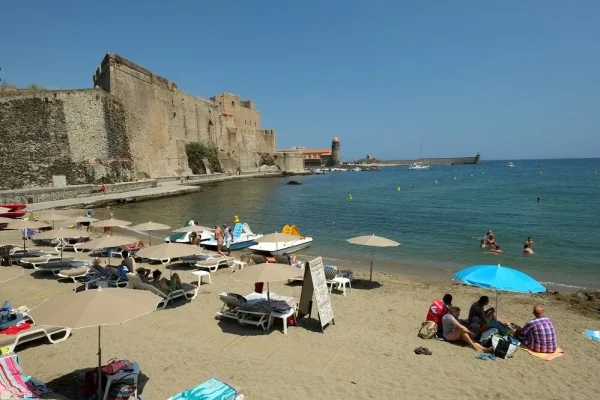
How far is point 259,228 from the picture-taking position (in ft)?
76.7

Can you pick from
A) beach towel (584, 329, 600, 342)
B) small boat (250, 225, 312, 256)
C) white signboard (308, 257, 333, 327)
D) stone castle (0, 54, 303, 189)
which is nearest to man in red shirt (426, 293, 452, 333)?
white signboard (308, 257, 333, 327)

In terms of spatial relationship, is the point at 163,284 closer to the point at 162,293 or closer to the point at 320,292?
the point at 162,293

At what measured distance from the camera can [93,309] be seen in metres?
4.27

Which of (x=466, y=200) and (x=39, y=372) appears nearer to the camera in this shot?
(x=39, y=372)

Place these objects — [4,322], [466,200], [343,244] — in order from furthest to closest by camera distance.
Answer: [466,200] < [343,244] < [4,322]

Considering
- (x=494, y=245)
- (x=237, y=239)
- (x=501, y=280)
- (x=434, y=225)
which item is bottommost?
(x=434, y=225)

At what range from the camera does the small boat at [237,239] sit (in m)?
15.8

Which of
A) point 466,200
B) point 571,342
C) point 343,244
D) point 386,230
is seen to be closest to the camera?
point 571,342

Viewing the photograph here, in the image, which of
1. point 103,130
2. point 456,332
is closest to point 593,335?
point 456,332

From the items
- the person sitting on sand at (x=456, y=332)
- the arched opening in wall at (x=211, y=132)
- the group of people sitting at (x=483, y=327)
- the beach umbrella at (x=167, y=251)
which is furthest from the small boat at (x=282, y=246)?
the arched opening in wall at (x=211, y=132)

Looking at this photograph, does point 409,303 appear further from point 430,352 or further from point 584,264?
point 584,264

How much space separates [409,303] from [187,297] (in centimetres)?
506

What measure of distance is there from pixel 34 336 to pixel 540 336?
26.3ft

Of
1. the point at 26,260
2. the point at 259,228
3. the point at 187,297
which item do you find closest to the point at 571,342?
the point at 187,297
